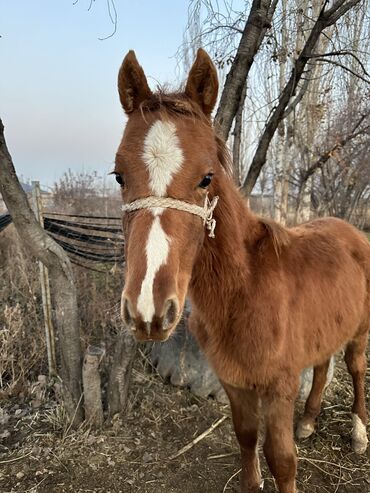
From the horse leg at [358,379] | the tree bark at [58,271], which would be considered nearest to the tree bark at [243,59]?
the tree bark at [58,271]

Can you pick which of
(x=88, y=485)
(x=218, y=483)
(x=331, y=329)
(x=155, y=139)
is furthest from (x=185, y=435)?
(x=155, y=139)

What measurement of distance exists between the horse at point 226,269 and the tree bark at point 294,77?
102cm

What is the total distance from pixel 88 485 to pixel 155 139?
95.2 inches

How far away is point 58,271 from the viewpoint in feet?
9.23

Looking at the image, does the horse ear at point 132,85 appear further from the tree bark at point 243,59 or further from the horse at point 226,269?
the tree bark at point 243,59

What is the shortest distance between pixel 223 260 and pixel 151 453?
1892 mm

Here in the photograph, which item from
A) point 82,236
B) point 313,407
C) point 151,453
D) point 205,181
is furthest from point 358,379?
point 82,236

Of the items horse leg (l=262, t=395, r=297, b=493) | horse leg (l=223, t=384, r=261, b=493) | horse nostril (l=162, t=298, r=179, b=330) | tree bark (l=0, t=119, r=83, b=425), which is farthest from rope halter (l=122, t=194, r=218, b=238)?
tree bark (l=0, t=119, r=83, b=425)

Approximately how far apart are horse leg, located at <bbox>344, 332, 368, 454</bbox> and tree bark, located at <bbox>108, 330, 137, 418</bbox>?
1.87 metres

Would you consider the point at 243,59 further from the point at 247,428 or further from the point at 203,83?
the point at 247,428

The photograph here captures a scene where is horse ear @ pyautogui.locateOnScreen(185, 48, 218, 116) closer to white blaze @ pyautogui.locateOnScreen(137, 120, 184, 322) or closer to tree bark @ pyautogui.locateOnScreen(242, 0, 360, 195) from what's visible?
white blaze @ pyautogui.locateOnScreen(137, 120, 184, 322)

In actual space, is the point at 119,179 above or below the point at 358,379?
above

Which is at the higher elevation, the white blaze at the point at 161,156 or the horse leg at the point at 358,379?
the white blaze at the point at 161,156

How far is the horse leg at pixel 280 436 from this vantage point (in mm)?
1868
